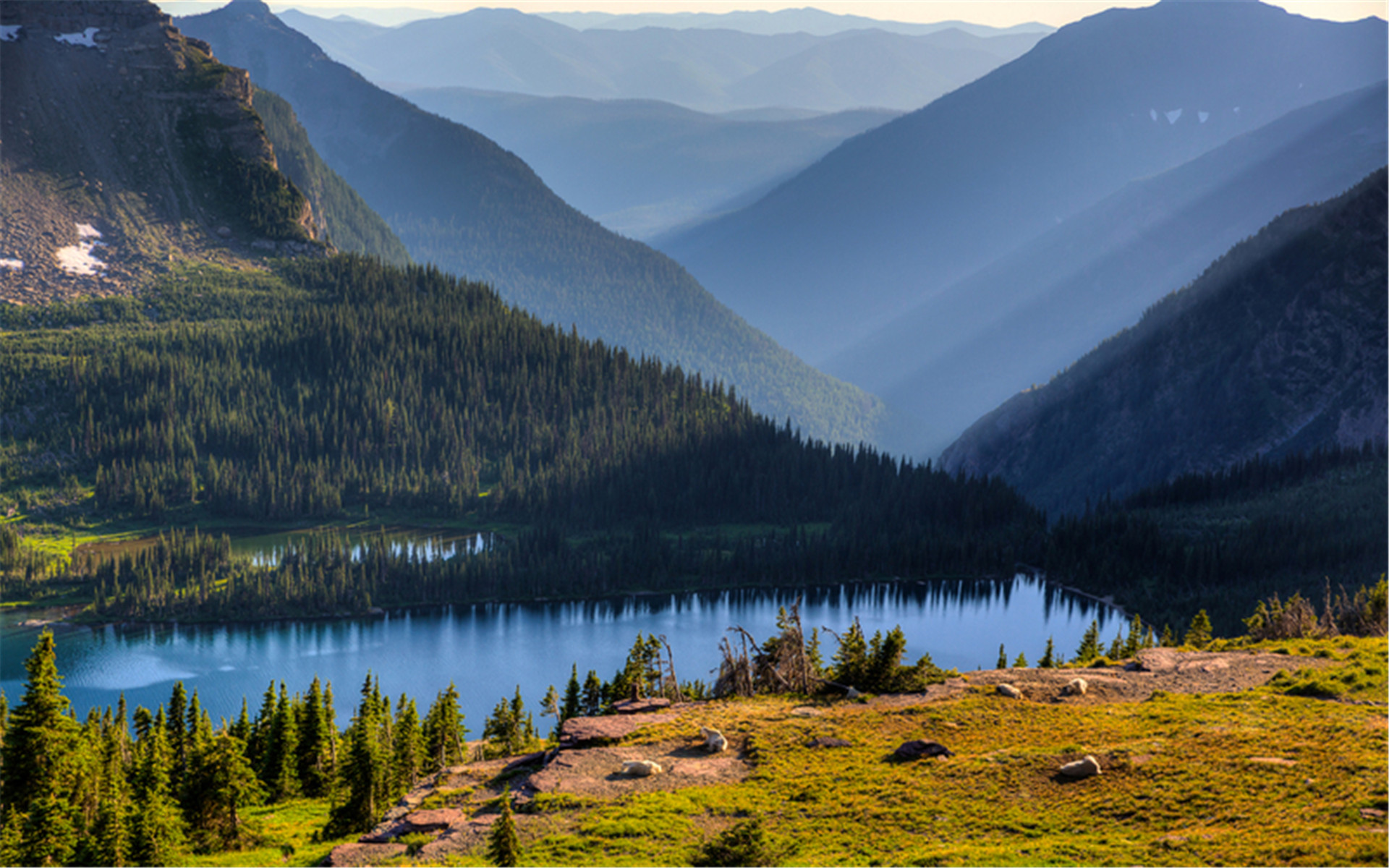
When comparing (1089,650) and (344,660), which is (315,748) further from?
(1089,650)

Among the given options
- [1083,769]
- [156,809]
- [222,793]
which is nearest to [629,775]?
[1083,769]

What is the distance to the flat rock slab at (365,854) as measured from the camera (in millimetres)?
57375

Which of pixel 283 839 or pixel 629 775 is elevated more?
pixel 629 775

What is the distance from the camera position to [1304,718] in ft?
209

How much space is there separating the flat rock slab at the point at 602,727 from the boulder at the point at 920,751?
1599cm

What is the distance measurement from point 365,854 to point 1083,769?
36120 millimetres

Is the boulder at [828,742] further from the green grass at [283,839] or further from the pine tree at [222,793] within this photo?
the pine tree at [222,793]

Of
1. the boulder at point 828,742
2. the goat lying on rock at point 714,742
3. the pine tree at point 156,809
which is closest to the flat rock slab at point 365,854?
the pine tree at point 156,809

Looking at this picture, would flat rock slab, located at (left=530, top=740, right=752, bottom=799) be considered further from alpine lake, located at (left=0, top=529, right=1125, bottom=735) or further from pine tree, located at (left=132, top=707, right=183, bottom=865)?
alpine lake, located at (left=0, top=529, right=1125, bottom=735)

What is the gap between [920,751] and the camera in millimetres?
64062

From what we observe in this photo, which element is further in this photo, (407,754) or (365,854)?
(407,754)

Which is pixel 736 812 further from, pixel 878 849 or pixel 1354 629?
pixel 1354 629

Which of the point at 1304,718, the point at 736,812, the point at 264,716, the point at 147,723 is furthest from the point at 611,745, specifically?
the point at 147,723

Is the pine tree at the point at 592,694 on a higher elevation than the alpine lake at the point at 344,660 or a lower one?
higher
